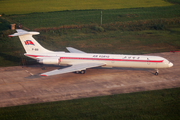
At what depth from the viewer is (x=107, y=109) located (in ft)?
79.8

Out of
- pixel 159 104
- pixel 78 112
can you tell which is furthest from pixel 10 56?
pixel 159 104

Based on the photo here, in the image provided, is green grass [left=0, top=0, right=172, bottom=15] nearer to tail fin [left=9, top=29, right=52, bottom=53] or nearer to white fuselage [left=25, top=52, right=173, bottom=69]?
tail fin [left=9, top=29, right=52, bottom=53]

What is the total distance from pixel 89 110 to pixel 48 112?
4.20m

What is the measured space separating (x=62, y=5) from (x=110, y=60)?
60981 millimetres

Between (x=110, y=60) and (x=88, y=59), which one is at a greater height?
(x=88, y=59)

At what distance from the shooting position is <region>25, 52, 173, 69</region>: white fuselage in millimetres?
33531

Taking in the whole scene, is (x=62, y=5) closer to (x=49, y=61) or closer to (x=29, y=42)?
(x=29, y=42)

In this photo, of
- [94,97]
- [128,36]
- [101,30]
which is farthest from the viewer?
[101,30]

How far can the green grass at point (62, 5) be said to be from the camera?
8369 centimetres

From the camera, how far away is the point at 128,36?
55875 millimetres

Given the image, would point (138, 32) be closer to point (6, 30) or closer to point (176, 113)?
point (6, 30)

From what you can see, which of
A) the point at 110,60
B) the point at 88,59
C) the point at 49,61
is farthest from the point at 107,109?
the point at 49,61

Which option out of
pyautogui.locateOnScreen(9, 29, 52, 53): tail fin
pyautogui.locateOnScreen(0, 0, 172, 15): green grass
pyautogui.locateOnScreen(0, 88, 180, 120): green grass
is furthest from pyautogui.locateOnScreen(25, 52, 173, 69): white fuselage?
pyautogui.locateOnScreen(0, 0, 172, 15): green grass

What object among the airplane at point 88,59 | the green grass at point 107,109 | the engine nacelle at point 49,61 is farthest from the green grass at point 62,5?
the green grass at point 107,109
